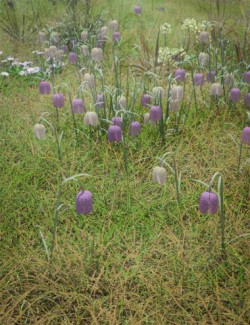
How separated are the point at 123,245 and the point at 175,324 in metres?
0.47

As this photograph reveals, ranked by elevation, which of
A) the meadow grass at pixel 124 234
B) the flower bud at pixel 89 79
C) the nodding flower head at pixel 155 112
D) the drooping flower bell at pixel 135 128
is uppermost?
the flower bud at pixel 89 79

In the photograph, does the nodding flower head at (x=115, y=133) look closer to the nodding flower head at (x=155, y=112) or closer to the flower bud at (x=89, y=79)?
the nodding flower head at (x=155, y=112)

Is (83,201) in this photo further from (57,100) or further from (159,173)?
(57,100)

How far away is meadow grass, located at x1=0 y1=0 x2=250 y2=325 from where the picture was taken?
159 cm

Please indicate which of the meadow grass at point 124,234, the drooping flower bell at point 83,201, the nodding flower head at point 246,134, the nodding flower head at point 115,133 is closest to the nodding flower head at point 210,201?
the meadow grass at point 124,234

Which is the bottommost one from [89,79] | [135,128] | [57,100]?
[135,128]

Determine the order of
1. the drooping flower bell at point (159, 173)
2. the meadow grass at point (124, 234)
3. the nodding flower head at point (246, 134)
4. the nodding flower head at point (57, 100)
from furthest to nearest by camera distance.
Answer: the nodding flower head at point (57, 100)
the nodding flower head at point (246, 134)
the drooping flower bell at point (159, 173)
the meadow grass at point (124, 234)

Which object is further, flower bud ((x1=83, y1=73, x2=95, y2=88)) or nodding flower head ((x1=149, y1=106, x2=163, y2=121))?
flower bud ((x1=83, y1=73, x2=95, y2=88))

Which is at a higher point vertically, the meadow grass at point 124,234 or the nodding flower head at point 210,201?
the nodding flower head at point 210,201

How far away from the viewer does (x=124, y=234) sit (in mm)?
1891

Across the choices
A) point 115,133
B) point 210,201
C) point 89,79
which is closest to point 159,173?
point 210,201

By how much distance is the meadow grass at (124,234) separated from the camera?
1591mm

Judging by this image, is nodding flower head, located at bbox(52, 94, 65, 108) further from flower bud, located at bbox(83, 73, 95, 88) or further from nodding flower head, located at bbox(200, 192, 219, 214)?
nodding flower head, located at bbox(200, 192, 219, 214)

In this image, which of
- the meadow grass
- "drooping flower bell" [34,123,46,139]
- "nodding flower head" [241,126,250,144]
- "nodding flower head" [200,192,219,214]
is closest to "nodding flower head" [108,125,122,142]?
the meadow grass
